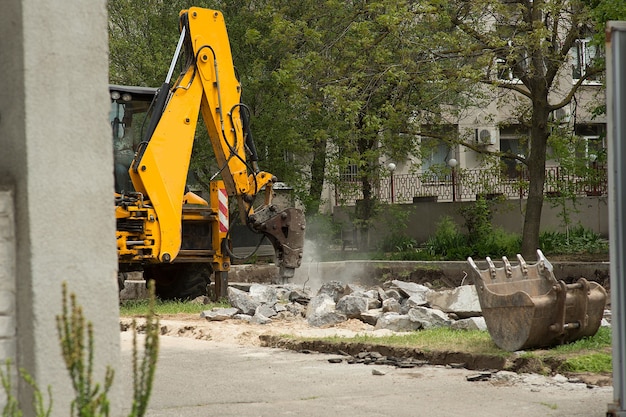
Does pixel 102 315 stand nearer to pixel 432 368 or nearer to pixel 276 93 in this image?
pixel 432 368

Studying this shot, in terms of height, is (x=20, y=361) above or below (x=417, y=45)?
below

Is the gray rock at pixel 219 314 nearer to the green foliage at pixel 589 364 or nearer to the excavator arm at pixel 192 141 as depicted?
the excavator arm at pixel 192 141

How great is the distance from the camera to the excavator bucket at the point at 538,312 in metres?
9.57

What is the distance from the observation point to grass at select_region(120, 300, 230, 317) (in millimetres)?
15602

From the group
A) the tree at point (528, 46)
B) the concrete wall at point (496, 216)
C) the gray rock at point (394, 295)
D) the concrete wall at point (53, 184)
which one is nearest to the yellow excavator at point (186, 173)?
the gray rock at point (394, 295)

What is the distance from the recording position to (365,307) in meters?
14.0

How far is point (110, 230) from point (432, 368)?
16.2ft

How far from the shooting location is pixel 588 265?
737 inches

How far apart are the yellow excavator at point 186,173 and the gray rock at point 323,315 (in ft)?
7.04

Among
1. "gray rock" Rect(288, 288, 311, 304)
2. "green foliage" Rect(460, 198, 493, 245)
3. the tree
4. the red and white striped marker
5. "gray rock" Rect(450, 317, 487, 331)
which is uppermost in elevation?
the tree

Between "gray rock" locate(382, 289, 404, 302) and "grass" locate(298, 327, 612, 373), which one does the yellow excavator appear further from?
"grass" locate(298, 327, 612, 373)

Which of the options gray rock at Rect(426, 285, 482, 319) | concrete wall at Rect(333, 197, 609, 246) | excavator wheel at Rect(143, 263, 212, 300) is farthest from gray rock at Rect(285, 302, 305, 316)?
concrete wall at Rect(333, 197, 609, 246)

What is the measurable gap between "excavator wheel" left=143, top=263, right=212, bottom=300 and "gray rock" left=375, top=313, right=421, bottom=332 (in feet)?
17.7

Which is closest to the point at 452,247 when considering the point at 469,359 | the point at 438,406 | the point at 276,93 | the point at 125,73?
the point at 276,93
